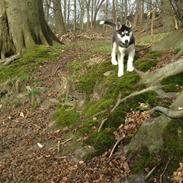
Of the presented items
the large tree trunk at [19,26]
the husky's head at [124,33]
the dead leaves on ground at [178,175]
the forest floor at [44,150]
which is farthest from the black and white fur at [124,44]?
the large tree trunk at [19,26]

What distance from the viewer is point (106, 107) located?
6.45 meters

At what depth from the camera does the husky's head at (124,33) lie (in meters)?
7.46

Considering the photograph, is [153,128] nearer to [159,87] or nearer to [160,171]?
[160,171]

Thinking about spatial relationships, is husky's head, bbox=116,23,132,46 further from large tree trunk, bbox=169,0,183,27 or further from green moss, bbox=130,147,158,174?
green moss, bbox=130,147,158,174

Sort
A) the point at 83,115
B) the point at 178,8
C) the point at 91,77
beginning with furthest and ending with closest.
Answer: the point at 178,8 → the point at 91,77 → the point at 83,115

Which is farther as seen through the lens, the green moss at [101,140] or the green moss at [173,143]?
the green moss at [101,140]

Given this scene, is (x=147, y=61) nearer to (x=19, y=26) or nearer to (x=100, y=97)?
(x=100, y=97)

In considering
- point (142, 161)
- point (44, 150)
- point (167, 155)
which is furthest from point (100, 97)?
point (167, 155)

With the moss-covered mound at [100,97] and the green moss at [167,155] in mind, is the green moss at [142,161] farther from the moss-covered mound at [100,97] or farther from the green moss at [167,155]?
the moss-covered mound at [100,97]

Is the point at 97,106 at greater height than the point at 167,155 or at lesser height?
greater

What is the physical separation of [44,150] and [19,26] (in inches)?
222

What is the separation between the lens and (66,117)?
6965mm

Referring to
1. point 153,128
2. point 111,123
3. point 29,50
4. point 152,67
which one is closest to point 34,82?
point 29,50

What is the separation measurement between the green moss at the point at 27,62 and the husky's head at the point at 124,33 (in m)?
2.77
